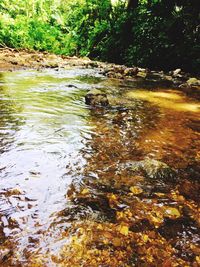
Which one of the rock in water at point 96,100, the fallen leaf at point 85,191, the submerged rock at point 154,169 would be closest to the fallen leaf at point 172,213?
the submerged rock at point 154,169

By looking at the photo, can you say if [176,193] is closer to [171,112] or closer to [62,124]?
[62,124]

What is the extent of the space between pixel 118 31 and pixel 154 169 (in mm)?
11203

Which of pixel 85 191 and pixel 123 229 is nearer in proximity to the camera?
pixel 123 229

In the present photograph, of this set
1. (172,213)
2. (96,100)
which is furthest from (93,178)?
(96,100)

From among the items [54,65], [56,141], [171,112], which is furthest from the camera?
[54,65]

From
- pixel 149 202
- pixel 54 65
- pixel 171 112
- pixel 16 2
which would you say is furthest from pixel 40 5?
pixel 149 202

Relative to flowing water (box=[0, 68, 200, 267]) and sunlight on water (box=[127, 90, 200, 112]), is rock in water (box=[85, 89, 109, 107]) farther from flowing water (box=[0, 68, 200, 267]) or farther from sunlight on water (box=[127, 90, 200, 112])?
sunlight on water (box=[127, 90, 200, 112])

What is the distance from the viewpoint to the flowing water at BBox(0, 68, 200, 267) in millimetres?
1646

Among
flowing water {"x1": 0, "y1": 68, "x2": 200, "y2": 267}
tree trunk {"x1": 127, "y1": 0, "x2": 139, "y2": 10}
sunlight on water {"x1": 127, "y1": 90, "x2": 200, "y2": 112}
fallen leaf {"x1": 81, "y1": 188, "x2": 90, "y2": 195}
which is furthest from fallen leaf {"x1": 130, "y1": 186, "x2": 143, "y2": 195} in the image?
tree trunk {"x1": 127, "y1": 0, "x2": 139, "y2": 10}

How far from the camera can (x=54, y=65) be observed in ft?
32.2

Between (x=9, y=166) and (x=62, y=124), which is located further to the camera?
(x=62, y=124)

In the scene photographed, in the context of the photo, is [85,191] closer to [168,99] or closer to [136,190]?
[136,190]

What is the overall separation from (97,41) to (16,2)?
5.86 metres

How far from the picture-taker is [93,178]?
2316 millimetres
